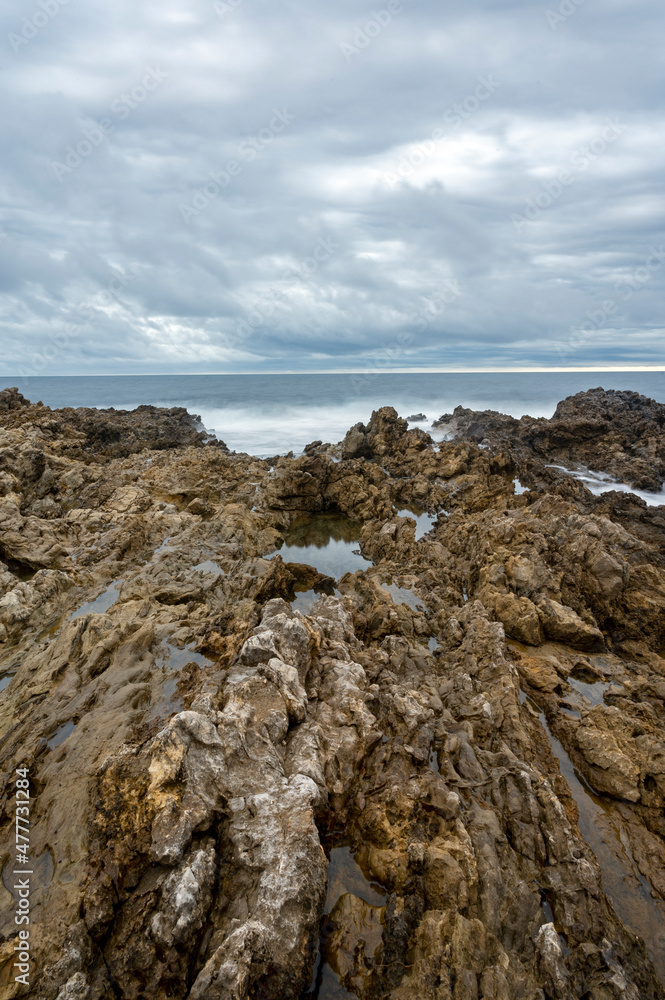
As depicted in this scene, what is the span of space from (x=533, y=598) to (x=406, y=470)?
640 inches

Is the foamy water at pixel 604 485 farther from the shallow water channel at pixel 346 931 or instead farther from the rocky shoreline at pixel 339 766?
Result: the shallow water channel at pixel 346 931

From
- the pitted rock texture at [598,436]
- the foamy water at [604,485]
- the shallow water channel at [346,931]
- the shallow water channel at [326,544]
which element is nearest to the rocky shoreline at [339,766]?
the shallow water channel at [346,931]

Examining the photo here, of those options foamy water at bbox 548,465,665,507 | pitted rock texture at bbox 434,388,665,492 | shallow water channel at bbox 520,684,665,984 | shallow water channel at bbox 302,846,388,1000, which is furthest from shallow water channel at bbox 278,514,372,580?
foamy water at bbox 548,465,665,507

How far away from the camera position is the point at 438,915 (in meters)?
4.63

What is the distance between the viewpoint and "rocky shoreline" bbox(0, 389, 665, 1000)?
432cm

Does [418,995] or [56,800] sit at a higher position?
[56,800]

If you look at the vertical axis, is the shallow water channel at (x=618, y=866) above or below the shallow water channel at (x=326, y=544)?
above

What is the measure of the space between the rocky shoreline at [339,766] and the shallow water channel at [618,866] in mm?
29

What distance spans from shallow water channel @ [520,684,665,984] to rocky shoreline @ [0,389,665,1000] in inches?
1.1

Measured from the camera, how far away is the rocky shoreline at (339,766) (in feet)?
14.2

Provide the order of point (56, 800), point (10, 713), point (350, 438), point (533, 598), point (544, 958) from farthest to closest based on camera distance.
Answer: point (350, 438) → point (533, 598) → point (10, 713) → point (56, 800) → point (544, 958)

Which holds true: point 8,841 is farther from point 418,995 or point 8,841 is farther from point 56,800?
point 418,995

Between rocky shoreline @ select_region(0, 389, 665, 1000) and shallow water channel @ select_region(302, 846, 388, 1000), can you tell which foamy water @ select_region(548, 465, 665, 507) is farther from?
shallow water channel @ select_region(302, 846, 388, 1000)

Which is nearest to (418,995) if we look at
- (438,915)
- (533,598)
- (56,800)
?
(438,915)
